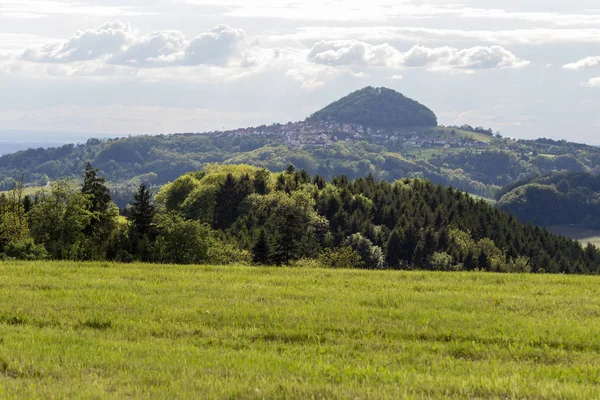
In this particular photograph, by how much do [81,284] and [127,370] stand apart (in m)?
10.9

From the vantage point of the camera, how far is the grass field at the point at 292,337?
11336 mm

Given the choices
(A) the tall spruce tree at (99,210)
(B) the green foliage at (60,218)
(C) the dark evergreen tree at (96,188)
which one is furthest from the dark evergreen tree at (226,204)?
(B) the green foliage at (60,218)

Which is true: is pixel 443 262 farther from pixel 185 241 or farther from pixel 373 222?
pixel 185 241

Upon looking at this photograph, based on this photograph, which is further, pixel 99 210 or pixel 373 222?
pixel 373 222

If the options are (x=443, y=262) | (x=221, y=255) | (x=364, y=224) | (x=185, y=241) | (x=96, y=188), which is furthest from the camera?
(x=364, y=224)

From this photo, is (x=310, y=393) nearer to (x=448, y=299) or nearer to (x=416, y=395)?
(x=416, y=395)

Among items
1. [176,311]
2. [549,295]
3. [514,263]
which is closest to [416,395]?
[176,311]

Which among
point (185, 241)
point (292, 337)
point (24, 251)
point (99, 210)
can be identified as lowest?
point (185, 241)

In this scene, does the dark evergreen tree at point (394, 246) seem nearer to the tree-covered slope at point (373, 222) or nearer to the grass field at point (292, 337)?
the tree-covered slope at point (373, 222)

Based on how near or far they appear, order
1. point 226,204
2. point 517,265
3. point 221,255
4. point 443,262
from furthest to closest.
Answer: point 226,204 → point 517,265 → point 443,262 → point 221,255

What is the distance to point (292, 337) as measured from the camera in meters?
15.8

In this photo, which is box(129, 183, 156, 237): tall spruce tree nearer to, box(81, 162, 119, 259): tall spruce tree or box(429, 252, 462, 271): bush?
box(81, 162, 119, 259): tall spruce tree

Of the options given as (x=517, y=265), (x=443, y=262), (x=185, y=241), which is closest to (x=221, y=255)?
(x=185, y=241)

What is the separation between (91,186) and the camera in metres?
82.5
